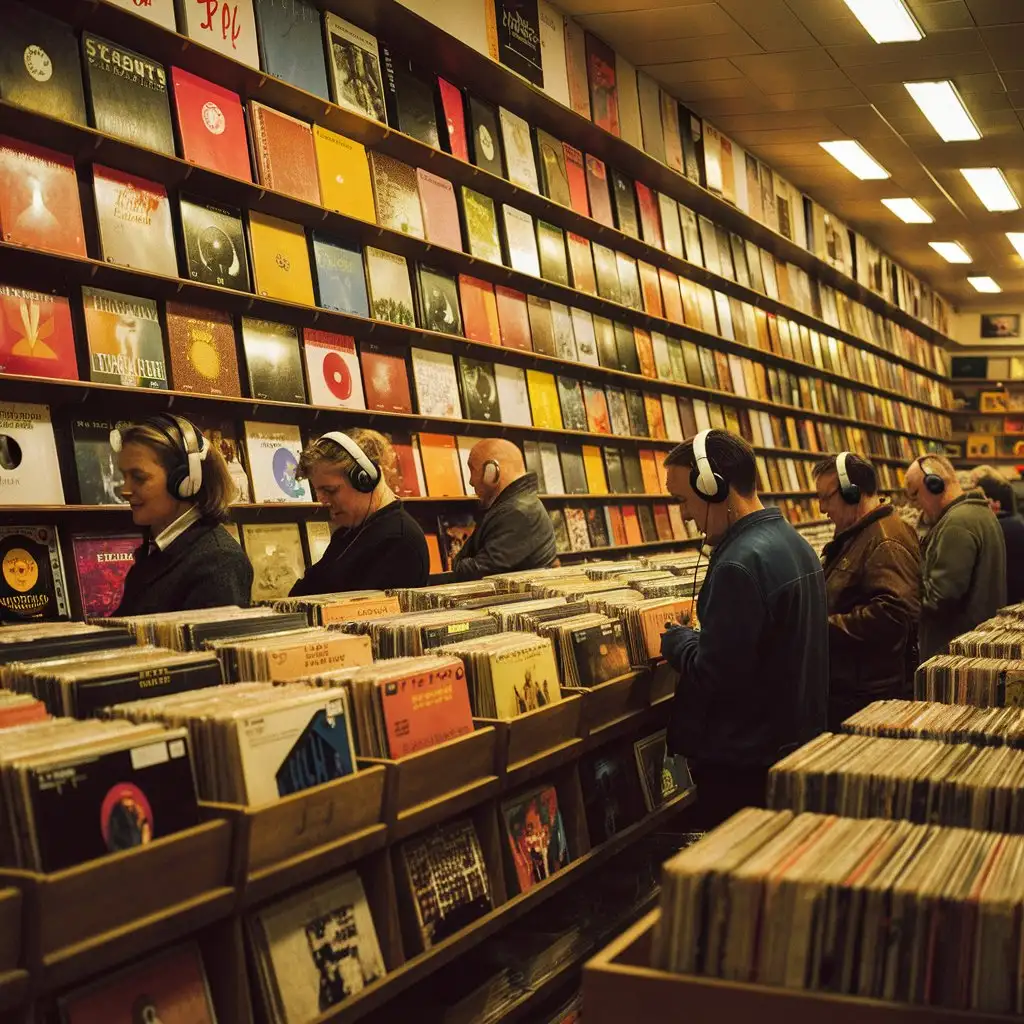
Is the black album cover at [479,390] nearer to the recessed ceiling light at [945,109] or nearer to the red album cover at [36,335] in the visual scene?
the red album cover at [36,335]

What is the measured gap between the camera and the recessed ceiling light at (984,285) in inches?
502

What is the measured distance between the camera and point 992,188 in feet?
29.5

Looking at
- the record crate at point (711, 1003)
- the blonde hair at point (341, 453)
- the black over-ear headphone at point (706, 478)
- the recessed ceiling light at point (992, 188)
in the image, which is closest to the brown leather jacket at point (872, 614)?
the black over-ear headphone at point (706, 478)

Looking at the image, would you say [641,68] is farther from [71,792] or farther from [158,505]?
[71,792]

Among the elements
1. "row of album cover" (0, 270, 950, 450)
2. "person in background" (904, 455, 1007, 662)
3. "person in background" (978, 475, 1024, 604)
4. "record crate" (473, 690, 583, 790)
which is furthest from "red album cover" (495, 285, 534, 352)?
"record crate" (473, 690, 583, 790)

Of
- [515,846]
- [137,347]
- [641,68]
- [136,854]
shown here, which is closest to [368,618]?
[515,846]

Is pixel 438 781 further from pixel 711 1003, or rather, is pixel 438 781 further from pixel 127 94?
pixel 127 94

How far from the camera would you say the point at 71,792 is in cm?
133

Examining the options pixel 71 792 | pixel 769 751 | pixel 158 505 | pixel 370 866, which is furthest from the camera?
pixel 158 505

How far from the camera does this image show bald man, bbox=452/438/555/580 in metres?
4.37

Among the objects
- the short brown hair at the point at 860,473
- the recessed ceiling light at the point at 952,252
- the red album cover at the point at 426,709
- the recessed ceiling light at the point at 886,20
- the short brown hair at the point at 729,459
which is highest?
the recessed ceiling light at the point at 886,20

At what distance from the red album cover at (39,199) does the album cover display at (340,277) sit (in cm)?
105

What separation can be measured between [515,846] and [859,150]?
7182mm

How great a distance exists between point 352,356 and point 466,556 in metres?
0.94
